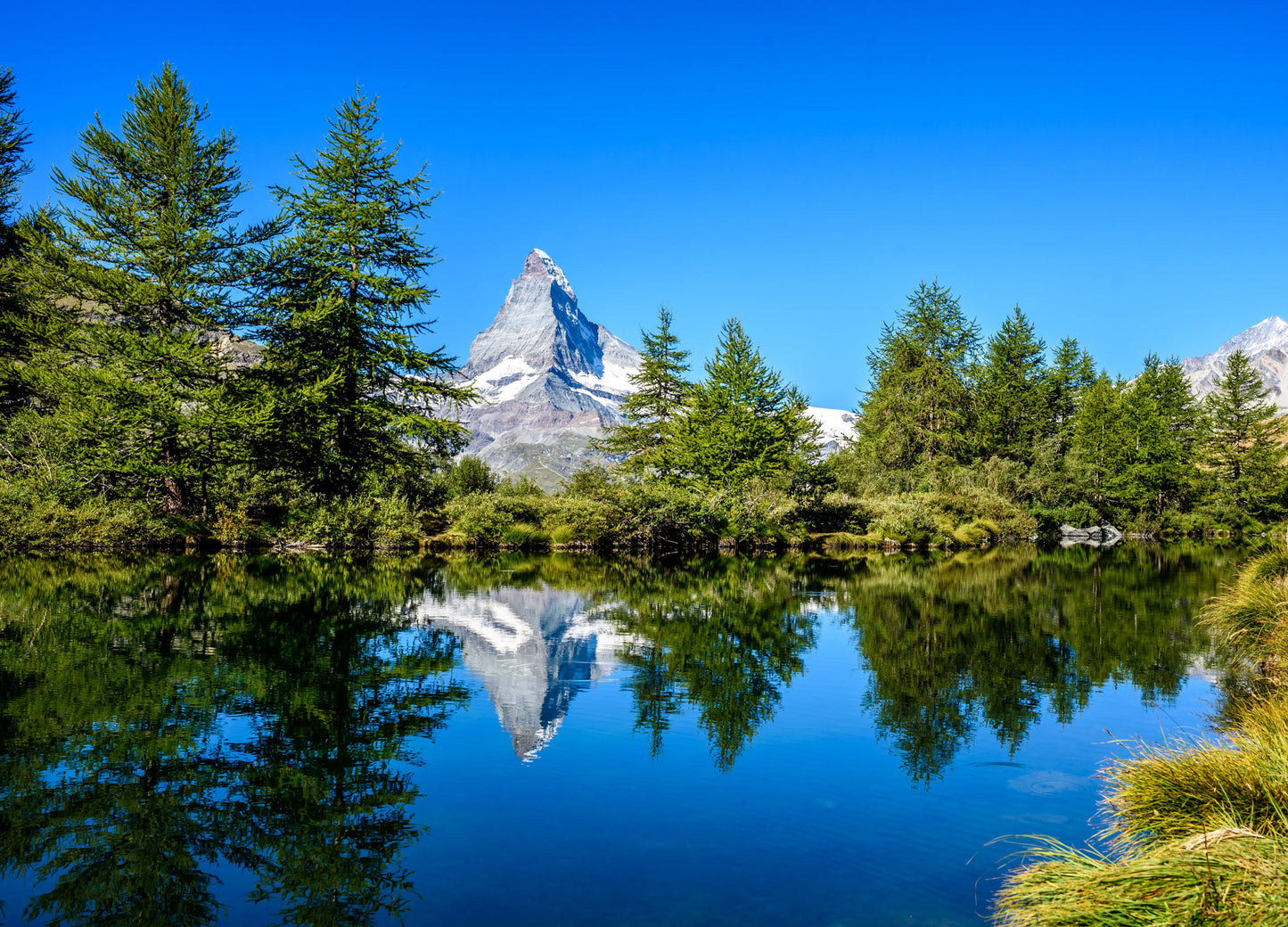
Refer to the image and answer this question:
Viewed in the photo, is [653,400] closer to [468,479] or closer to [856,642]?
[468,479]

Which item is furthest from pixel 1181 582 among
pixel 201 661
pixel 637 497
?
pixel 201 661

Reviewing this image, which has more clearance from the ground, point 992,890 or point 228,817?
point 228,817

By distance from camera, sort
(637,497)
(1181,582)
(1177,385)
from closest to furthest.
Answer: (1181,582) < (637,497) < (1177,385)

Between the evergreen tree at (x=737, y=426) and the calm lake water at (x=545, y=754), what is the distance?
23.9 metres

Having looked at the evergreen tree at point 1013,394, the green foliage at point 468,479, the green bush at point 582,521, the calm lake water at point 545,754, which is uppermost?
the evergreen tree at point 1013,394

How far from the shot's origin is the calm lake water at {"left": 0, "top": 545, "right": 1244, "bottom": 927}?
4457 millimetres

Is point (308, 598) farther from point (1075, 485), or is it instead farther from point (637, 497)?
point (1075, 485)

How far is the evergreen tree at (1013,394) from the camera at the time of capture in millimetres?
55469

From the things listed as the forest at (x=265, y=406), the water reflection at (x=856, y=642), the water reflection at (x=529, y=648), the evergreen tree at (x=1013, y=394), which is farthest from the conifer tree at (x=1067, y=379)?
the water reflection at (x=529, y=648)

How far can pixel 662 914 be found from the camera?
13.9ft

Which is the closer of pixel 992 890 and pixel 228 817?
pixel 992 890

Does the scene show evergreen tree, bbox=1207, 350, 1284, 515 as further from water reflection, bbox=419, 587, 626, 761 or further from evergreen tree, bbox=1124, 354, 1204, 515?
water reflection, bbox=419, 587, 626, 761

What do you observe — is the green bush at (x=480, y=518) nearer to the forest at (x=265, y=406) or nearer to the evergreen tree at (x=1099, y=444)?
the forest at (x=265, y=406)

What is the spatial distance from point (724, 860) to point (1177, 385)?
6610 cm
